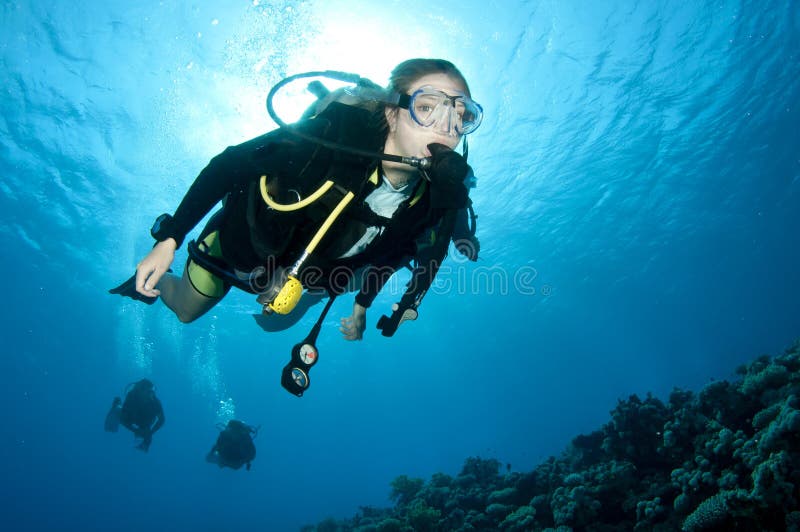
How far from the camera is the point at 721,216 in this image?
33156 mm

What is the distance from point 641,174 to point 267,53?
73.9 feet

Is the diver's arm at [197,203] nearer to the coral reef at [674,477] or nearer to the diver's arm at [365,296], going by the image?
the diver's arm at [365,296]

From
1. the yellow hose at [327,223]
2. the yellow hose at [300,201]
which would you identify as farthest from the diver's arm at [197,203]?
the yellow hose at [327,223]

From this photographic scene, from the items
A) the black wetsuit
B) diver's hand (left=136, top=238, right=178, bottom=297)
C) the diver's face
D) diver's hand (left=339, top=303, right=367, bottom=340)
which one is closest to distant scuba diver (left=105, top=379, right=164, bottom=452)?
diver's hand (left=339, top=303, right=367, bottom=340)

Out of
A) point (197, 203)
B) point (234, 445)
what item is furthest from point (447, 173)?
point (234, 445)

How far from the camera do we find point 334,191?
8.31 ft

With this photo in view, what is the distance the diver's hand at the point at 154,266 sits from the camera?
2.38 metres

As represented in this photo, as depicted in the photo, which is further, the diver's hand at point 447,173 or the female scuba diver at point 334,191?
the female scuba diver at point 334,191

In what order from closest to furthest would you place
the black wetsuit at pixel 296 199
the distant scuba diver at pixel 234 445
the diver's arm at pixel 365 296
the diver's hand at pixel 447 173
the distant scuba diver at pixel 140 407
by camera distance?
the diver's hand at pixel 447 173 < the black wetsuit at pixel 296 199 < the diver's arm at pixel 365 296 < the distant scuba diver at pixel 234 445 < the distant scuba diver at pixel 140 407

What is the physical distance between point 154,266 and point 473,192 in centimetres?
1889

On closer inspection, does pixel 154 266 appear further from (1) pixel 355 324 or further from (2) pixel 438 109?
(2) pixel 438 109

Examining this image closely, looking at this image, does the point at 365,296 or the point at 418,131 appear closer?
the point at 418,131

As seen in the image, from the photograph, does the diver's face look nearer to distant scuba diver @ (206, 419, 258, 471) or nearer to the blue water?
A: the blue water

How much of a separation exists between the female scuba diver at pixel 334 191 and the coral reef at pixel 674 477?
4066 mm
